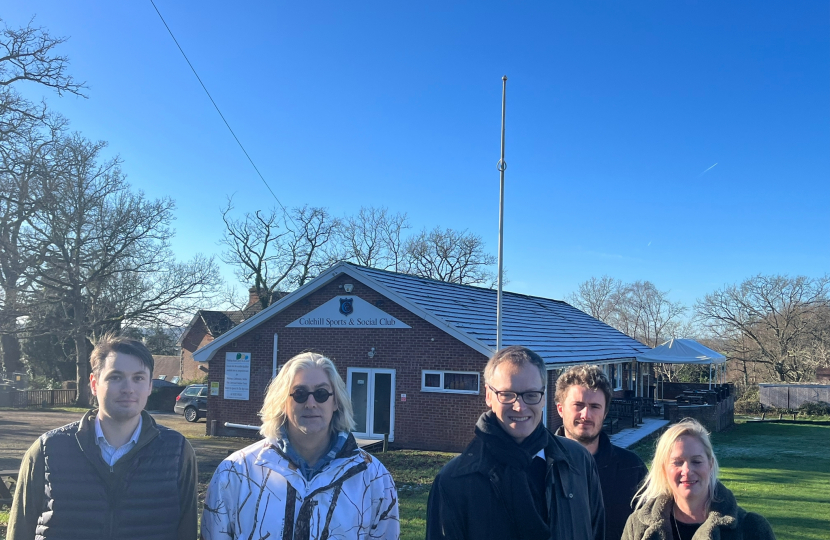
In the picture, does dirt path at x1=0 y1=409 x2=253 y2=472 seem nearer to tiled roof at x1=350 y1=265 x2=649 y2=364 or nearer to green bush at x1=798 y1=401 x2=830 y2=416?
tiled roof at x1=350 y1=265 x2=649 y2=364

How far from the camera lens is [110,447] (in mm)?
2951

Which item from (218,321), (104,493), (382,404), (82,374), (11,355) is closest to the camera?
(104,493)

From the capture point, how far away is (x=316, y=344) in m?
17.1

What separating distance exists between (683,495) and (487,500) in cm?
108

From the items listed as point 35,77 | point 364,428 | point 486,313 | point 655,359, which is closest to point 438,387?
point 364,428

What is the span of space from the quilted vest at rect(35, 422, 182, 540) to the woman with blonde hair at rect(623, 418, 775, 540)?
2304 mm

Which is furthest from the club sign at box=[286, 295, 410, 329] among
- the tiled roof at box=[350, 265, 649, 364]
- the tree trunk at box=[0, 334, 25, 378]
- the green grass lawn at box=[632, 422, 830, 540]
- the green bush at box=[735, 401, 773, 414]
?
the tree trunk at box=[0, 334, 25, 378]

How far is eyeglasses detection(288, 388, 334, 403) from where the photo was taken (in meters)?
2.79

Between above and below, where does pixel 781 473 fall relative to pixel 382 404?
below

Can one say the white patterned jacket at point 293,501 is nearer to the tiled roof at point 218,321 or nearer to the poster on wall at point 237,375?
the poster on wall at point 237,375

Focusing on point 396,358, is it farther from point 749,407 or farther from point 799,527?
point 749,407

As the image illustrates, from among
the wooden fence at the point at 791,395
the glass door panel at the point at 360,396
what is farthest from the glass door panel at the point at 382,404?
the wooden fence at the point at 791,395

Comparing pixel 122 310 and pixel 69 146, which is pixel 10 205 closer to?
pixel 69 146

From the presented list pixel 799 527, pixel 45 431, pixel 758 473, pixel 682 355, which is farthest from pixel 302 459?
pixel 682 355
